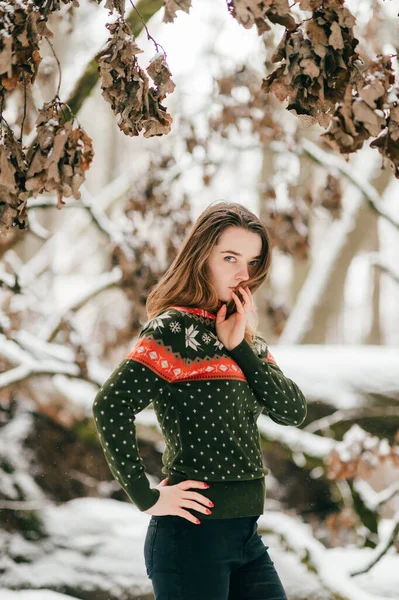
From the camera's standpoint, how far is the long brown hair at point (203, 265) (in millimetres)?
1852

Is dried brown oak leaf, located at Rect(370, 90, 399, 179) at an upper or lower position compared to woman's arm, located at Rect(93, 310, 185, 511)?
upper

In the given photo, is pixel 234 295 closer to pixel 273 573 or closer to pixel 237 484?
pixel 237 484

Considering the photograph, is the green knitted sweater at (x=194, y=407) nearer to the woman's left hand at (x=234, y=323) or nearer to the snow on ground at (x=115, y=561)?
the woman's left hand at (x=234, y=323)

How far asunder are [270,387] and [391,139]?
76 cm

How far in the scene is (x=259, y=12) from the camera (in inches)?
43.8

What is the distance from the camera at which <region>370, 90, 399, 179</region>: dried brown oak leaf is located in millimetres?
1221

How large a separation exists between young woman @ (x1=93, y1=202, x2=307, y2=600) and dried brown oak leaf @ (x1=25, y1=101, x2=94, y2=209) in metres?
0.52

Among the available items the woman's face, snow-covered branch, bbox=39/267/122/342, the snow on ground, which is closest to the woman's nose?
the woman's face

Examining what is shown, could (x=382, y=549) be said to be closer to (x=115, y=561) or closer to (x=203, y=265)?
(x=115, y=561)

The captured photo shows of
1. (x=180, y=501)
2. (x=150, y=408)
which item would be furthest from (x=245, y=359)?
(x=150, y=408)

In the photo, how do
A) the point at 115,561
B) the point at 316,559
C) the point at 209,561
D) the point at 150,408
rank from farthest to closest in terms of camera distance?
the point at 150,408, the point at 115,561, the point at 316,559, the point at 209,561

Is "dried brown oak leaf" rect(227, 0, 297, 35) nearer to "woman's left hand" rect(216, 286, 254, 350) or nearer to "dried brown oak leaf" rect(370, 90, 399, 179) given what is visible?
"dried brown oak leaf" rect(370, 90, 399, 179)

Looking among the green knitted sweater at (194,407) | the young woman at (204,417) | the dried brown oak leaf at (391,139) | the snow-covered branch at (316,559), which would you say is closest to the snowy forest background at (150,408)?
the snow-covered branch at (316,559)

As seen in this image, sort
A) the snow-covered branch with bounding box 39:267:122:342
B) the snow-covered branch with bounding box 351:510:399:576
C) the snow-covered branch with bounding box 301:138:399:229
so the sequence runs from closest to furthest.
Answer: the snow-covered branch with bounding box 351:510:399:576 → the snow-covered branch with bounding box 39:267:122:342 → the snow-covered branch with bounding box 301:138:399:229
